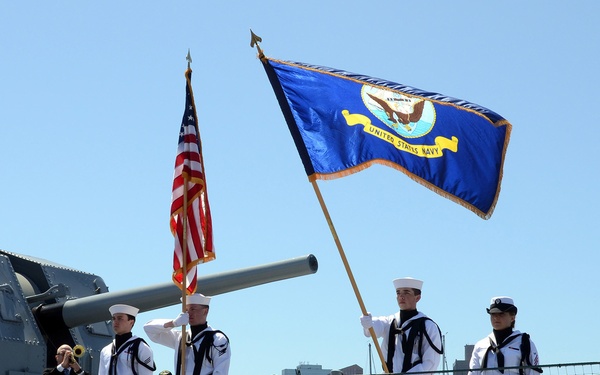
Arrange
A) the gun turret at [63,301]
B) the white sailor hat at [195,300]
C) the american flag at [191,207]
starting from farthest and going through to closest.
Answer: the gun turret at [63,301] < the white sailor hat at [195,300] < the american flag at [191,207]

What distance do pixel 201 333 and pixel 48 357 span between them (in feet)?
12.0

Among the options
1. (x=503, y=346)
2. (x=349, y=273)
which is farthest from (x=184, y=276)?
(x=503, y=346)

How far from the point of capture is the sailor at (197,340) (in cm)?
944

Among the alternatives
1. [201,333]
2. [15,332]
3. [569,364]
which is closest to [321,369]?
[201,333]

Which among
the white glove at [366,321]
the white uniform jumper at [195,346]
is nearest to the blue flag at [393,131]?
the white glove at [366,321]

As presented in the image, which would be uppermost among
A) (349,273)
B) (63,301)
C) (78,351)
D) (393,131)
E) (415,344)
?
(393,131)

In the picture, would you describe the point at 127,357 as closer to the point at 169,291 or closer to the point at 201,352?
the point at 201,352

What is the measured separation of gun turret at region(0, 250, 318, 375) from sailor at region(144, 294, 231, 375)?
3087mm

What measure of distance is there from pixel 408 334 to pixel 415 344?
0.09m

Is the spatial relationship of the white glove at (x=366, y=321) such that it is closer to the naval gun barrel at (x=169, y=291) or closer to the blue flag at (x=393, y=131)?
the blue flag at (x=393, y=131)

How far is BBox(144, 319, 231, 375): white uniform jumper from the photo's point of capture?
9.43 m

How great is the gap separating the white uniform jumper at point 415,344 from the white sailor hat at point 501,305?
1.45ft

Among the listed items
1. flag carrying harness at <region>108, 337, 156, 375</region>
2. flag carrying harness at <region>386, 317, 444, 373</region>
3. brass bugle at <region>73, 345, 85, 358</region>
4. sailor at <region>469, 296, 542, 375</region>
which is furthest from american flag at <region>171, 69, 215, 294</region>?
sailor at <region>469, 296, 542, 375</region>

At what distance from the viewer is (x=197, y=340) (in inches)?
376
